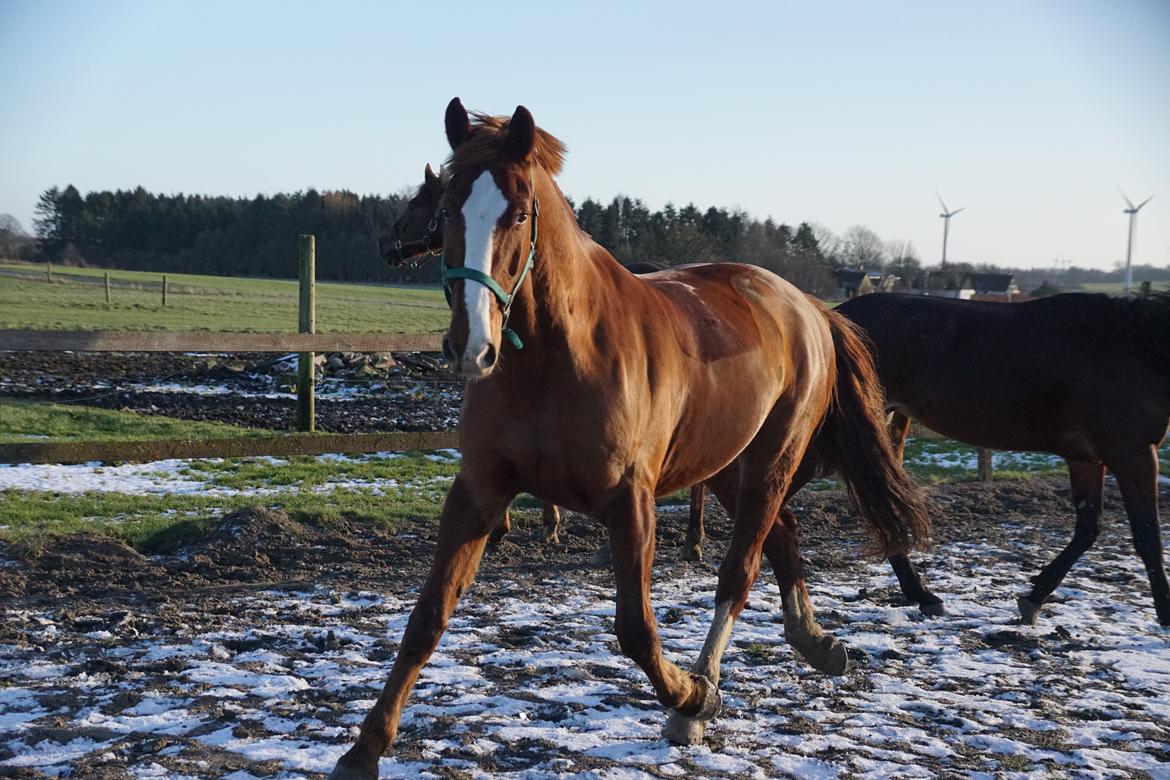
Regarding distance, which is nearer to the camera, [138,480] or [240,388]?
[138,480]

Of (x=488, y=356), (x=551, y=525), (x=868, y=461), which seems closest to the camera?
(x=488, y=356)

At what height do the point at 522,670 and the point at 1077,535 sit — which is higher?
the point at 1077,535

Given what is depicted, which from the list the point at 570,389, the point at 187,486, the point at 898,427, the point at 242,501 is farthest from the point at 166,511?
the point at 898,427

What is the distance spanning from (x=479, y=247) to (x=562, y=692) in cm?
212

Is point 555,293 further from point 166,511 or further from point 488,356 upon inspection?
point 166,511

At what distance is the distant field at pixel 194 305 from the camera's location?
23984 mm

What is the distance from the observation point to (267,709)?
3.70 metres

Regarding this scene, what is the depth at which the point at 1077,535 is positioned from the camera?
6.09 m

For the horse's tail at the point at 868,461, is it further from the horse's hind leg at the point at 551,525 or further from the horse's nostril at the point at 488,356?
the horse's nostril at the point at 488,356

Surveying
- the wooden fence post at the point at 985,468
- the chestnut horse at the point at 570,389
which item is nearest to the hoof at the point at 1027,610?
the chestnut horse at the point at 570,389

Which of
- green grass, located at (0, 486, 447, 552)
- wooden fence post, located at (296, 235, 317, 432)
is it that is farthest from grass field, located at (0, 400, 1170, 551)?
wooden fence post, located at (296, 235, 317, 432)

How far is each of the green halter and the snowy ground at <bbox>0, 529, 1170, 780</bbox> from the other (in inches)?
57.8

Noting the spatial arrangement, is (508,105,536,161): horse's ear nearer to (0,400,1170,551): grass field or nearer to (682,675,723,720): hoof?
(682,675,723,720): hoof

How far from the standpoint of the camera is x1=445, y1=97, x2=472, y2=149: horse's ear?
3.03m
